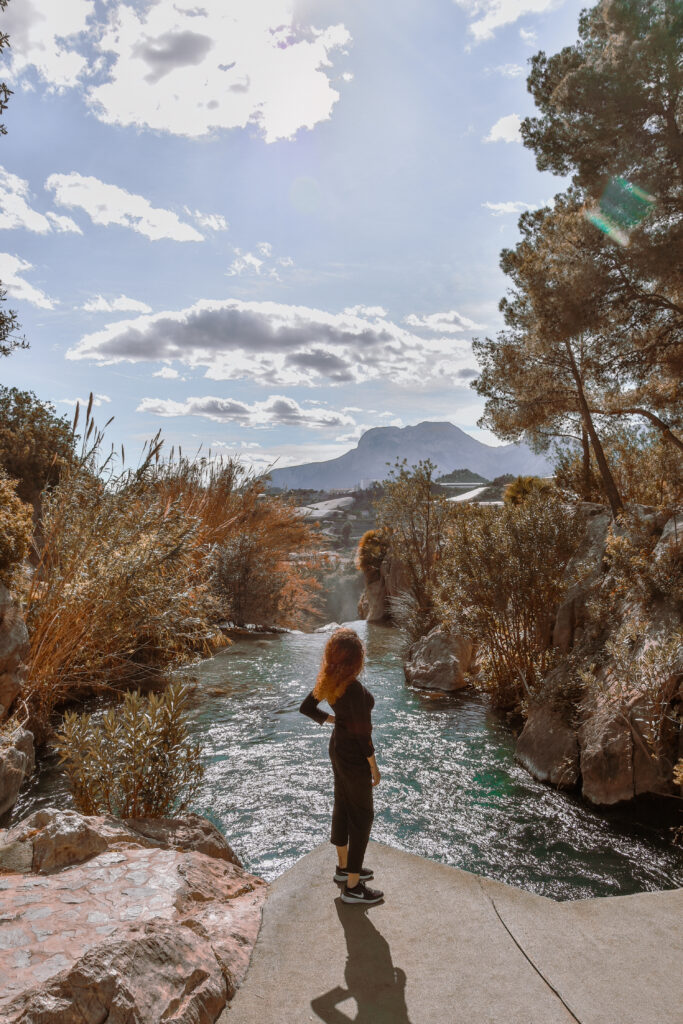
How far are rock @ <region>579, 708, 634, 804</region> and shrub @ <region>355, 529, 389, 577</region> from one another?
15603 millimetres

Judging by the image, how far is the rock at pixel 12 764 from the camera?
500 cm

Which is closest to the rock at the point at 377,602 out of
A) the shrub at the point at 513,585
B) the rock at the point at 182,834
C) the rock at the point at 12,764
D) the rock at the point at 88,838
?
the shrub at the point at 513,585

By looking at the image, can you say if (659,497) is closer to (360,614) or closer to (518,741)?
(518,741)

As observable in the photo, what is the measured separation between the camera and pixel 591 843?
505 centimetres

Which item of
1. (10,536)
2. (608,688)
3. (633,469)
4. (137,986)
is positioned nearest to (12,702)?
(10,536)

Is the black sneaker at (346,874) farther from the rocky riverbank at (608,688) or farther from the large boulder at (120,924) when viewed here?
the rocky riverbank at (608,688)

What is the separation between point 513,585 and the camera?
26.9 feet

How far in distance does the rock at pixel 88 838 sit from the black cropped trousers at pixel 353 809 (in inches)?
39.2

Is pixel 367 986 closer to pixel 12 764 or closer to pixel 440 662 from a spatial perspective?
pixel 12 764

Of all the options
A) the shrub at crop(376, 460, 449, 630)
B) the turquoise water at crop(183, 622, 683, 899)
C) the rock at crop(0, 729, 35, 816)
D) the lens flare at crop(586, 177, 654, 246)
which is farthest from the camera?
the shrub at crop(376, 460, 449, 630)

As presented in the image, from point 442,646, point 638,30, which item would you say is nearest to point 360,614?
point 442,646

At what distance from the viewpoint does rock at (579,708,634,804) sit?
5.50m

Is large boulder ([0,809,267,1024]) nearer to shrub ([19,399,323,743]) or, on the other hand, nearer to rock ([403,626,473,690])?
shrub ([19,399,323,743])

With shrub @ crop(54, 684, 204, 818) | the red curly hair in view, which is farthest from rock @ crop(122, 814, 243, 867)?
the red curly hair
